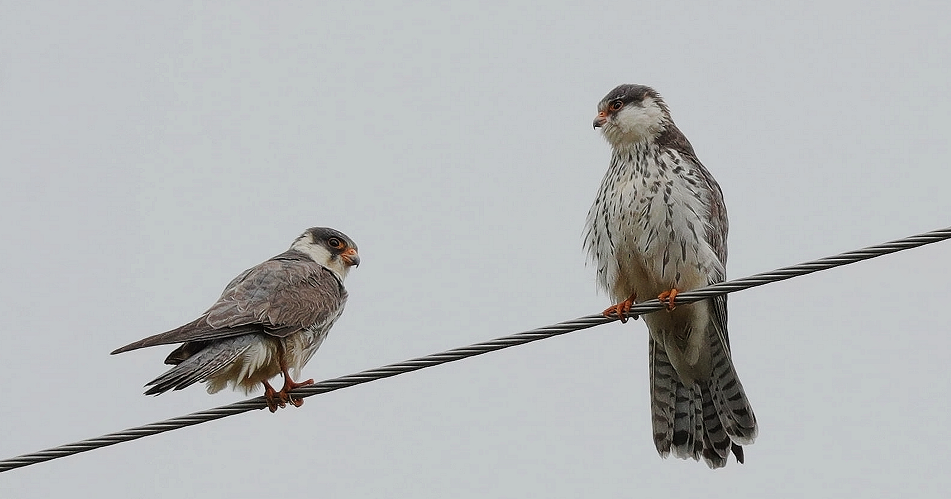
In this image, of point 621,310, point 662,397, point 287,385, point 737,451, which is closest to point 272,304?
point 287,385

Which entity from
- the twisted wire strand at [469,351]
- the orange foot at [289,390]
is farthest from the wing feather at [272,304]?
the twisted wire strand at [469,351]

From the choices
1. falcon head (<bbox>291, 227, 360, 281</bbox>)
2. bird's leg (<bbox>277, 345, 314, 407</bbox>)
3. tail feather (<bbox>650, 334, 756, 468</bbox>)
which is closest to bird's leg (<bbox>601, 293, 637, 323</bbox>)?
tail feather (<bbox>650, 334, 756, 468</bbox>)

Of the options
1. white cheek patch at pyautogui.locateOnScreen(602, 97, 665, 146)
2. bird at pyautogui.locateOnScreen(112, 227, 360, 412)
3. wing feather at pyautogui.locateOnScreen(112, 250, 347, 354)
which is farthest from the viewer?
white cheek patch at pyautogui.locateOnScreen(602, 97, 665, 146)

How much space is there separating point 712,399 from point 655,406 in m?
0.33

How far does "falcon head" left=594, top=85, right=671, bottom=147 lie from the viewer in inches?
253

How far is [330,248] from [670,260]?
8.05ft

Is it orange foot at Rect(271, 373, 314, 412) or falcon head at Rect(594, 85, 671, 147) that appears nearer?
orange foot at Rect(271, 373, 314, 412)

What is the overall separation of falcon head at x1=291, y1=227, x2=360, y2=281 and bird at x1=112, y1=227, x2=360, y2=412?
0.49 m

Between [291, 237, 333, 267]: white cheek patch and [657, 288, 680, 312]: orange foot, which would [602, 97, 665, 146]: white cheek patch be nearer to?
[657, 288, 680, 312]: orange foot

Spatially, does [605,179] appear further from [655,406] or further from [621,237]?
[655,406]

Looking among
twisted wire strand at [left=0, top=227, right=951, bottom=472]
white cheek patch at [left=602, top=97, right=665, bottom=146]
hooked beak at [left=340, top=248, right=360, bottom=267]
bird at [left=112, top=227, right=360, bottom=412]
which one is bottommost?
twisted wire strand at [left=0, top=227, right=951, bottom=472]

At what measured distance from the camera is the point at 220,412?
15.4ft

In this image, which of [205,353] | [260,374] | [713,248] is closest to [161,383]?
[205,353]

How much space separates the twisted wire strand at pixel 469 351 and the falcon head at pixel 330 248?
2.57 m
